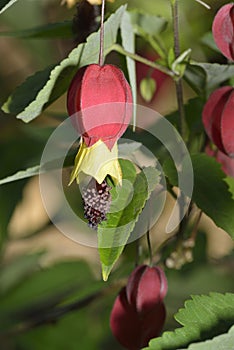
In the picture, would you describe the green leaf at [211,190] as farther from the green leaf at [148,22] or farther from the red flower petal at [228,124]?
the green leaf at [148,22]

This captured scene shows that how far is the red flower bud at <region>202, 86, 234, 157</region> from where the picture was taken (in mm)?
546

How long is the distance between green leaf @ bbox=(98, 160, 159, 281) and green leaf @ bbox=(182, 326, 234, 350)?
72mm

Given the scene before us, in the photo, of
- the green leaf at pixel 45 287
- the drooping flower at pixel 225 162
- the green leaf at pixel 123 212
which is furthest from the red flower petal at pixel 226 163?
the green leaf at pixel 45 287

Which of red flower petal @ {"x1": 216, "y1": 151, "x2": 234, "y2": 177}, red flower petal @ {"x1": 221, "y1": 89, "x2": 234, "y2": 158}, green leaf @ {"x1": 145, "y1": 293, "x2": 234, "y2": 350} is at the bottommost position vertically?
green leaf @ {"x1": 145, "y1": 293, "x2": 234, "y2": 350}

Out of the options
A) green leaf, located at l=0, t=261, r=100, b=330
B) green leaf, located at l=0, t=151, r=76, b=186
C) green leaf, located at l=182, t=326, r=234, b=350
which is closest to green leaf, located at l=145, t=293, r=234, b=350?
green leaf, located at l=182, t=326, r=234, b=350

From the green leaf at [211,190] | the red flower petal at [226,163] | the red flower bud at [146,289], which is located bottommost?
the red flower bud at [146,289]

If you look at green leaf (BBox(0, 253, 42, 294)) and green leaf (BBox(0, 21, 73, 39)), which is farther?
green leaf (BBox(0, 253, 42, 294))

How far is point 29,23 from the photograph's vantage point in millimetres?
1016

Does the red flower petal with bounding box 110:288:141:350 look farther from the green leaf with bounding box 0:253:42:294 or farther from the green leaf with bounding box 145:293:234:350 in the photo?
the green leaf with bounding box 0:253:42:294

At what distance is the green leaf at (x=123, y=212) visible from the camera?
47 cm

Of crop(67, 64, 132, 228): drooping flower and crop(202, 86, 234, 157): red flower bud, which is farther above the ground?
crop(67, 64, 132, 228): drooping flower

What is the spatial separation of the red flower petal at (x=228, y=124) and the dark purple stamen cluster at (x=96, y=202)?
10cm

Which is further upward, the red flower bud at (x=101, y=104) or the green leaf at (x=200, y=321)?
the red flower bud at (x=101, y=104)

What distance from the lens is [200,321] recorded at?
1.57 feet
